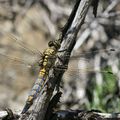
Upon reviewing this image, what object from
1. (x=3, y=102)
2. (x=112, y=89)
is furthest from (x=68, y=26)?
(x=3, y=102)

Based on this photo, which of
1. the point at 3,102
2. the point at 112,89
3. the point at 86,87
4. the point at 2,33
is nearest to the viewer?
the point at 112,89

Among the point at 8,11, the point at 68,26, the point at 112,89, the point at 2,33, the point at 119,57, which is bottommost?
the point at 68,26

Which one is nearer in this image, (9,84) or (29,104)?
(29,104)

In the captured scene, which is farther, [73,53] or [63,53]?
[73,53]

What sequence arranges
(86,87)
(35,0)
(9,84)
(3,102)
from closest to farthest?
(86,87) < (3,102) < (9,84) < (35,0)

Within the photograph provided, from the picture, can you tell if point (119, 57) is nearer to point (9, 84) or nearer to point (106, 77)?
point (106, 77)

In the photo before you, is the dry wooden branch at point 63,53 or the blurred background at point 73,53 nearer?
the dry wooden branch at point 63,53

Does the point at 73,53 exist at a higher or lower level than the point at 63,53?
higher

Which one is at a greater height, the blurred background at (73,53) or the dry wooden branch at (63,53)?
the blurred background at (73,53)
